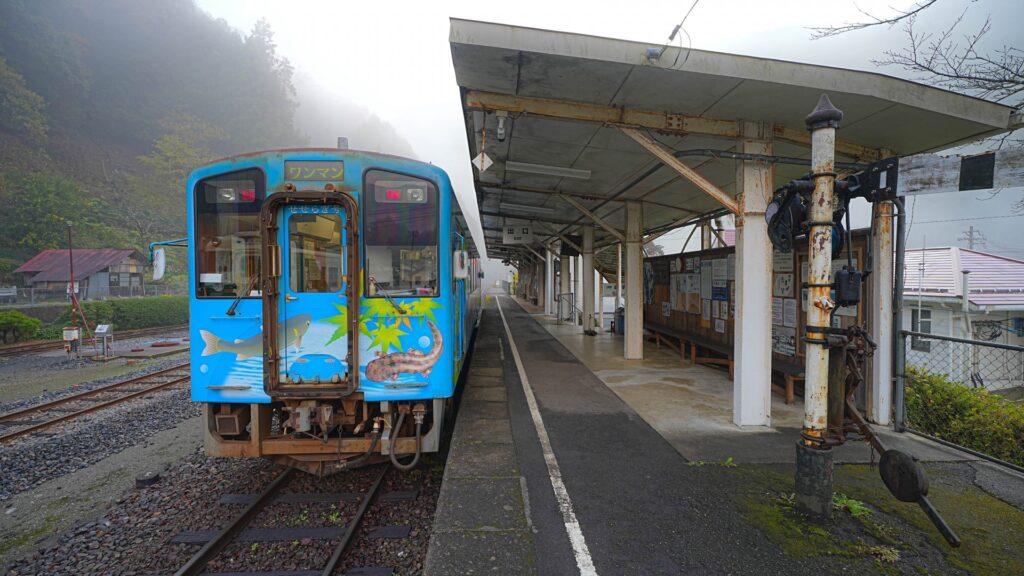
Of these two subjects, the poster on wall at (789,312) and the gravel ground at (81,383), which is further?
the gravel ground at (81,383)

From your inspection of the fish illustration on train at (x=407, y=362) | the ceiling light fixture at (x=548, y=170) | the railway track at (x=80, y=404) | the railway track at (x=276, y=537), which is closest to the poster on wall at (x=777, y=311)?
the ceiling light fixture at (x=548, y=170)

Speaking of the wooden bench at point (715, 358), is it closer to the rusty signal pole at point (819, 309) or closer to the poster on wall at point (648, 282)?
the poster on wall at point (648, 282)

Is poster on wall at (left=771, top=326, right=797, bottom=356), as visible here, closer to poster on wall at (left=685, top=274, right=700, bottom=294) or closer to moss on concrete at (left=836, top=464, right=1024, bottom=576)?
poster on wall at (left=685, top=274, right=700, bottom=294)

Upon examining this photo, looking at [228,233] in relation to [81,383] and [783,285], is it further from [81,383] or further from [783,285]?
[81,383]

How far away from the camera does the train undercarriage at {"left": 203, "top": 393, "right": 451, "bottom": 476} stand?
405 centimetres

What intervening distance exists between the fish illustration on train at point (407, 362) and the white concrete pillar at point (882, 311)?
216 inches

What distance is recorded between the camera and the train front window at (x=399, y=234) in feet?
13.5

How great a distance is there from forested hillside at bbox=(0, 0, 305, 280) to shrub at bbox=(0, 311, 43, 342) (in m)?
17.7

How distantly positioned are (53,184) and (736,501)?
4819 centimetres

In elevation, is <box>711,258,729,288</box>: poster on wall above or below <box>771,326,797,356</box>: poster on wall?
above

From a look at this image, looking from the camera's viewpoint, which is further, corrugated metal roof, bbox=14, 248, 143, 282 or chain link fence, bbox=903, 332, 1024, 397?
corrugated metal roof, bbox=14, 248, 143, 282

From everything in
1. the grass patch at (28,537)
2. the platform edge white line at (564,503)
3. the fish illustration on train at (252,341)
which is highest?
the fish illustration on train at (252,341)

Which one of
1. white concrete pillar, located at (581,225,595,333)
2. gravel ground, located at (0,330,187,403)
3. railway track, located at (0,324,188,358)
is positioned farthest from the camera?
white concrete pillar, located at (581,225,595,333)

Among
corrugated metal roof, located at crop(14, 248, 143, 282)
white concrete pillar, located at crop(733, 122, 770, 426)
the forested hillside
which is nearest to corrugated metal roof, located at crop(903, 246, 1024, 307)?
white concrete pillar, located at crop(733, 122, 770, 426)
